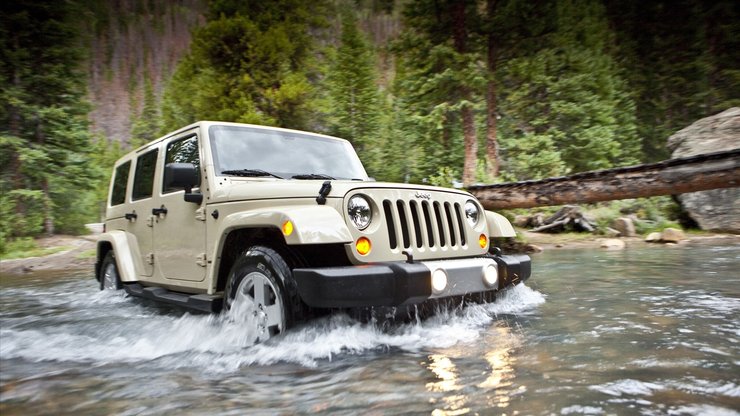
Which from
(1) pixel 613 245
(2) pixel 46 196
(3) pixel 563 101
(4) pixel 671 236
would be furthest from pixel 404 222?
(2) pixel 46 196

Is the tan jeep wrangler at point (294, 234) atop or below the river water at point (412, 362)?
atop

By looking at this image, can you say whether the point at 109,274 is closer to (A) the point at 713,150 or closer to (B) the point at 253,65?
(A) the point at 713,150

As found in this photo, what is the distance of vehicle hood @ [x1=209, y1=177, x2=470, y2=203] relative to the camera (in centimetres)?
341

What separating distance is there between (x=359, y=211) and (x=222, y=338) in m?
1.37

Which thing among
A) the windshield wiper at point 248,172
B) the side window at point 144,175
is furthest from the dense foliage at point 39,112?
the windshield wiper at point 248,172

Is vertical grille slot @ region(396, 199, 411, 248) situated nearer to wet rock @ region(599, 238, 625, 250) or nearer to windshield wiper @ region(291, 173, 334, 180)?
windshield wiper @ region(291, 173, 334, 180)

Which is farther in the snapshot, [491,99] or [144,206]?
[491,99]

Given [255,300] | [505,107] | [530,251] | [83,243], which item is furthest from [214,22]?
[255,300]

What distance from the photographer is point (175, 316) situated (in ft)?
16.1

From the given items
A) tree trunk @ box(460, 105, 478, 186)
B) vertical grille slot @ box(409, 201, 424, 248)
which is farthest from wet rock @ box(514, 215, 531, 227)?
vertical grille slot @ box(409, 201, 424, 248)

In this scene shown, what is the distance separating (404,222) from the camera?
3529 millimetres

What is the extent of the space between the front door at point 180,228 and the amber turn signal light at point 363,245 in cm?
160

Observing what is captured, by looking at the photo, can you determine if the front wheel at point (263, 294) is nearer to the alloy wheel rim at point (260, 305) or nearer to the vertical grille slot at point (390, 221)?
the alloy wheel rim at point (260, 305)

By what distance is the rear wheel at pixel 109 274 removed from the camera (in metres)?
5.96
